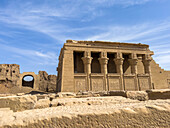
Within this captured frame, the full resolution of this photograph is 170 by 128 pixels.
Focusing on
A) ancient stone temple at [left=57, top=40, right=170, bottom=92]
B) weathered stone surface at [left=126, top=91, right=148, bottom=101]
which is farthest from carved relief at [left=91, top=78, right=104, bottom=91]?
weathered stone surface at [left=126, top=91, right=148, bottom=101]

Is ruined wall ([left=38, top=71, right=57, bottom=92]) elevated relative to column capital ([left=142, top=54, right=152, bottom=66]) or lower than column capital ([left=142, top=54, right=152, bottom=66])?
lower

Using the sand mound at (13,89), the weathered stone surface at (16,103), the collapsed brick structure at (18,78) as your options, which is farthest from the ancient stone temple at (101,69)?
the collapsed brick structure at (18,78)

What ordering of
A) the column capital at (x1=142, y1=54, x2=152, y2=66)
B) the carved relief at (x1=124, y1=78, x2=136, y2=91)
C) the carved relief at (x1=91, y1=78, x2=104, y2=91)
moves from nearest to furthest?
the carved relief at (x1=91, y1=78, x2=104, y2=91) → the carved relief at (x1=124, y1=78, x2=136, y2=91) → the column capital at (x1=142, y1=54, x2=152, y2=66)

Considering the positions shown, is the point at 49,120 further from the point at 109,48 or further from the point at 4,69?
the point at 4,69

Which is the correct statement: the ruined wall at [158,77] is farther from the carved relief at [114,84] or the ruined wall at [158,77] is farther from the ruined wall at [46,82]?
the ruined wall at [46,82]

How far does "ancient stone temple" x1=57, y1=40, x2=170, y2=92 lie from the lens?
12758mm

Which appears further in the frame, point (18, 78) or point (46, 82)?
point (46, 82)

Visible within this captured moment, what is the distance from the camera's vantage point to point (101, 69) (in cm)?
1398

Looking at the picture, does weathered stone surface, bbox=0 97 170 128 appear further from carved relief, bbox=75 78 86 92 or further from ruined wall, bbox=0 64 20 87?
ruined wall, bbox=0 64 20 87

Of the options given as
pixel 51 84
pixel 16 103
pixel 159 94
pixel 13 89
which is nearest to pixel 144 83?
pixel 159 94

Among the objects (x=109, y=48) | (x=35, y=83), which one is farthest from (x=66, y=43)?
(x=35, y=83)

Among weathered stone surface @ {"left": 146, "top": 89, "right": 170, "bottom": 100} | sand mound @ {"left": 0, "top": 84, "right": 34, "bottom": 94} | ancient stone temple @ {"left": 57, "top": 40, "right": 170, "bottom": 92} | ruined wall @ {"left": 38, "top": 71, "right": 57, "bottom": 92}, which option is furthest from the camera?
ruined wall @ {"left": 38, "top": 71, "right": 57, "bottom": 92}

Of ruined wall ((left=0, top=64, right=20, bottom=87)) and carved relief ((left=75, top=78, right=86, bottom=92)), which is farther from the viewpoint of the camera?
ruined wall ((left=0, top=64, right=20, bottom=87))

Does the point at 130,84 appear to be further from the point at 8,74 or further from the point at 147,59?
the point at 8,74
